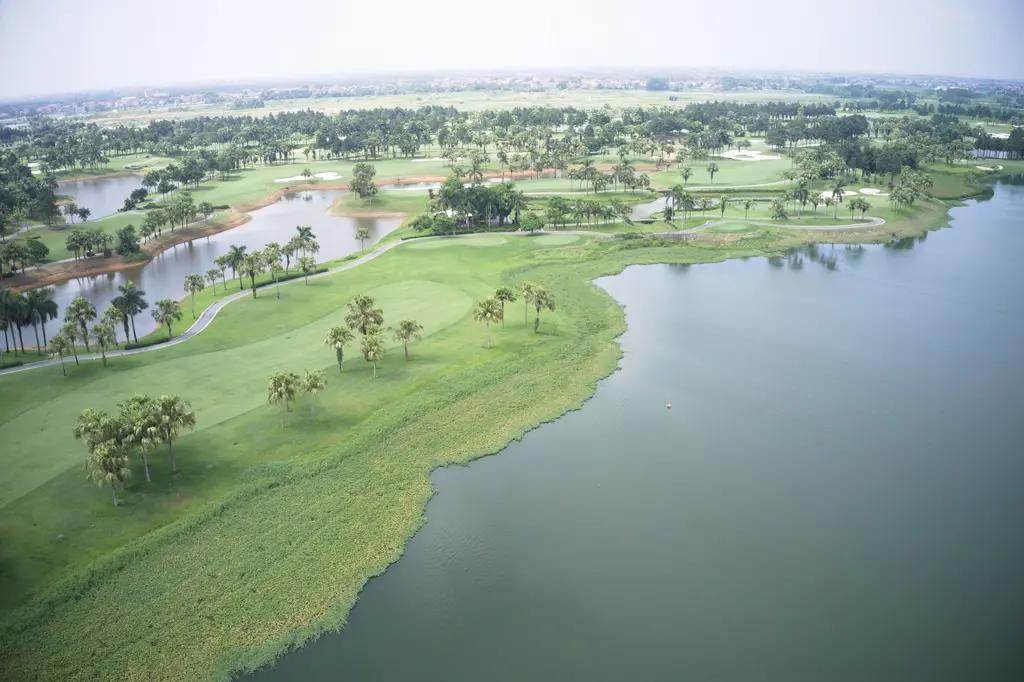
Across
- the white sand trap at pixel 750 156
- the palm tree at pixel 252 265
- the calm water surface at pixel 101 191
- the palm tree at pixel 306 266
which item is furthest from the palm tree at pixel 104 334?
the white sand trap at pixel 750 156

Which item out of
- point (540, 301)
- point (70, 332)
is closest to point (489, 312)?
point (540, 301)

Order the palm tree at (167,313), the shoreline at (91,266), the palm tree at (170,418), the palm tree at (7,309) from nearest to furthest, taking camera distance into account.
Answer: the palm tree at (170,418)
the palm tree at (7,309)
the palm tree at (167,313)
the shoreline at (91,266)

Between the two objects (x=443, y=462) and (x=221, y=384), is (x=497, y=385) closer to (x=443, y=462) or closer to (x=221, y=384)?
(x=443, y=462)

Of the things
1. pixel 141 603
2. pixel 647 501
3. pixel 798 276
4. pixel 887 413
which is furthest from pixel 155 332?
pixel 798 276

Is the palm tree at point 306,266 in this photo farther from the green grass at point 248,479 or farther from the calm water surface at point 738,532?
the calm water surface at point 738,532

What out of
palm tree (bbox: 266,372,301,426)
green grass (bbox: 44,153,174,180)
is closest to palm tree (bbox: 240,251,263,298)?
palm tree (bbox: 266,372,301,426)

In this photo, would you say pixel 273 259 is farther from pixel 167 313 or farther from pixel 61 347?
pixel 61 347

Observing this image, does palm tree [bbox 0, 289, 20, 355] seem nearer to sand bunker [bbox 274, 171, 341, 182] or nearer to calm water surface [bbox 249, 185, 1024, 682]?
calm water surface [bbox 249, 185, 1024, 682]
